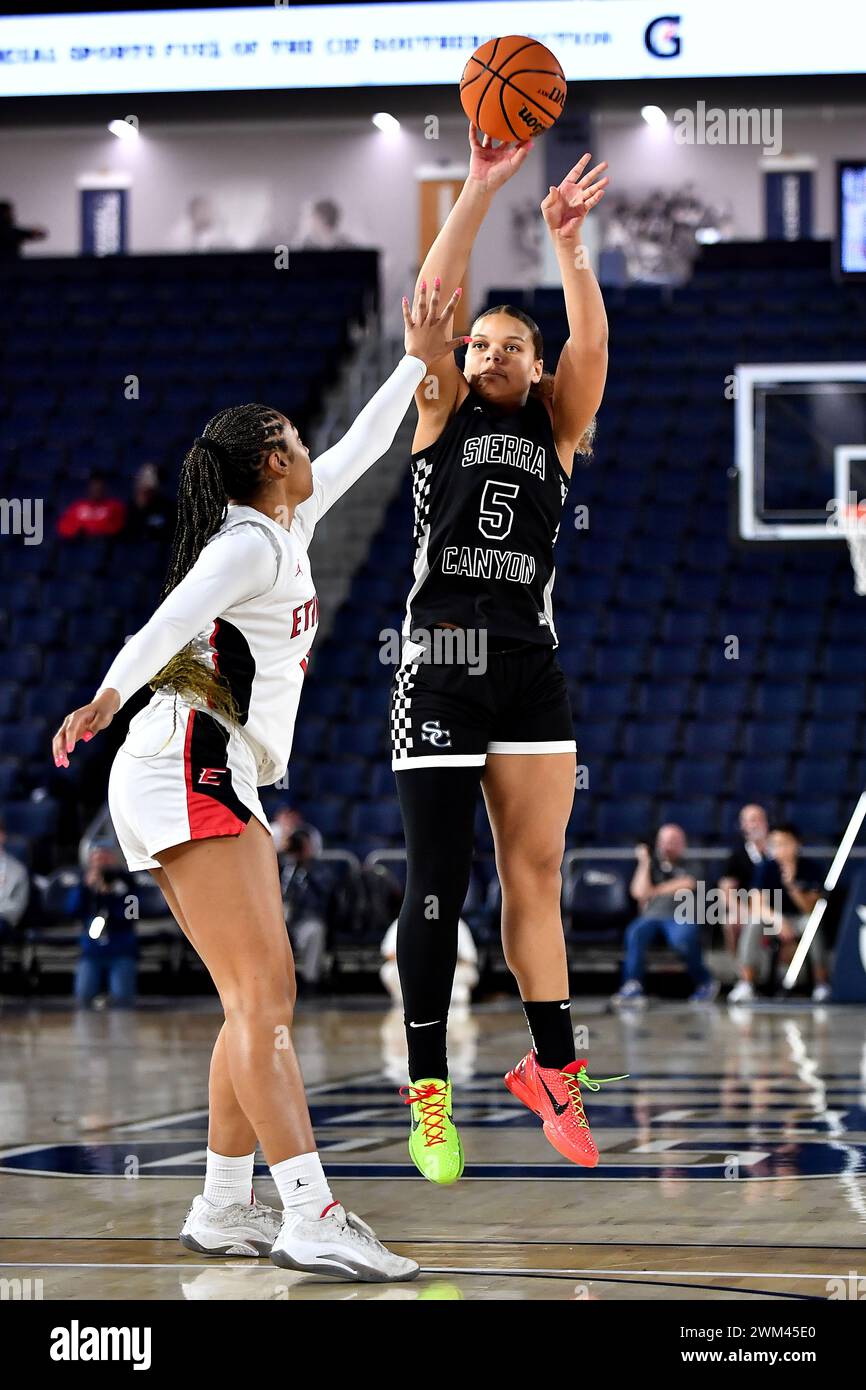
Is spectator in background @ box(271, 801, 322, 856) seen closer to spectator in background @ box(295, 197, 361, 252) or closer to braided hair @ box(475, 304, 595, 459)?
braided hair @ box(475, 304, 595, 459)

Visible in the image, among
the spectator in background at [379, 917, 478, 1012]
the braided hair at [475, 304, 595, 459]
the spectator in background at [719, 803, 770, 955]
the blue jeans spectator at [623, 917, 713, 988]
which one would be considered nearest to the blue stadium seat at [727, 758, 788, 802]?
the spectator in background at [719, 803, 770, 955]

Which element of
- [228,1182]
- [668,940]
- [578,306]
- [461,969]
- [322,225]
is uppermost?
[322,225]

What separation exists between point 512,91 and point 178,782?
77.0 inches

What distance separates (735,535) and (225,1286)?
1054cm

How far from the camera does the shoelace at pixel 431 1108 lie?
13.2 ft

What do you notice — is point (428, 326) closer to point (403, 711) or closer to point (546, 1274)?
point (403, 711)

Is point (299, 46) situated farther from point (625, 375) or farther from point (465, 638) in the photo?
point (465, 638)

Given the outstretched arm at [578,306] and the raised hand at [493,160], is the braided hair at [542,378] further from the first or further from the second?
the raised hand at [493,160]

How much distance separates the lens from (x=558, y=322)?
55.7ft

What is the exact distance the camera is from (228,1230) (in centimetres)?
377

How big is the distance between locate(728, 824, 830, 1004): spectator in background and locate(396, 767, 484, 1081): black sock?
7761mm

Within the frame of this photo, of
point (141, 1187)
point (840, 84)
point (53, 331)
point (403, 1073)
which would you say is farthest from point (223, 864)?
point (53, 331)

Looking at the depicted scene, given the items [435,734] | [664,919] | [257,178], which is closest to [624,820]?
[664,919]

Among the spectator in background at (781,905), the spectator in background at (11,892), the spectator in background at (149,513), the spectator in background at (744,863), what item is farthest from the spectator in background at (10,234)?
Answer: the spectator in background at (781,905)
